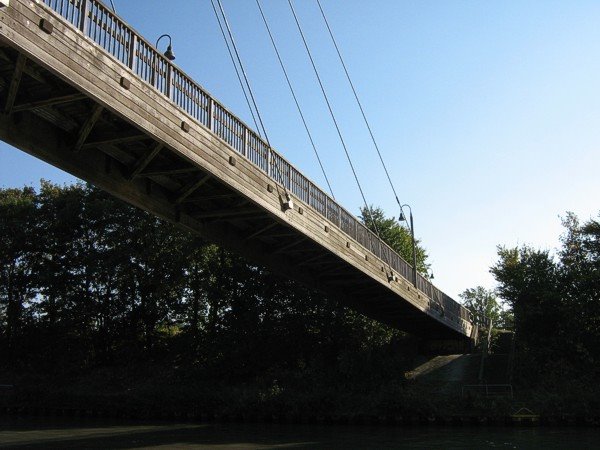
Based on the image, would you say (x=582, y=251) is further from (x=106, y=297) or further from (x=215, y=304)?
(x=106, y=297)

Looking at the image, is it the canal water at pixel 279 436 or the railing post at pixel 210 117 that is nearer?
the railing post at pixel 210 117

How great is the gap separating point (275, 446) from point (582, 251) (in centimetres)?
2205

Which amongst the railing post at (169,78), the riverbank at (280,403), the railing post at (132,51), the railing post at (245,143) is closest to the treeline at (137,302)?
the riverbank at (280,403)

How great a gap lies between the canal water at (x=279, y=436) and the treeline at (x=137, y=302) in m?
10.9

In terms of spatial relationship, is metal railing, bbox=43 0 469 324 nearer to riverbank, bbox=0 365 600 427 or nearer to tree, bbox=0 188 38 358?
riverbank, bbox=0 365 600 427

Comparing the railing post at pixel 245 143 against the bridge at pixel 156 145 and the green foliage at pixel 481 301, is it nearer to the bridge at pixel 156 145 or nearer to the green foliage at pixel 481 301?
the bridge at pixel 156 145

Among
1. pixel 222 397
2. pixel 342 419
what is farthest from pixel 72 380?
pixel 342 419

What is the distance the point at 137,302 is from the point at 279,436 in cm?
2333

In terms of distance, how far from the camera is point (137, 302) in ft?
138

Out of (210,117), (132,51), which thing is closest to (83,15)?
(132,51)

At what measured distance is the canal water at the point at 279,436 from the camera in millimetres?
18734

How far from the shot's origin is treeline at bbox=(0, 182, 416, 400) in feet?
122

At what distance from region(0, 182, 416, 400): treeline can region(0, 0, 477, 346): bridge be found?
13673 mm

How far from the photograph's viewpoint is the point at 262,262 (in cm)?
2078
